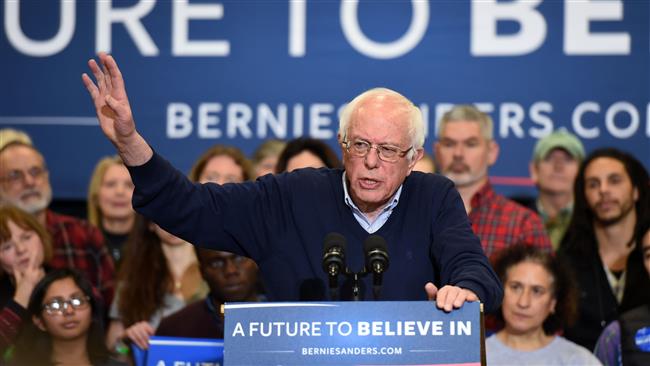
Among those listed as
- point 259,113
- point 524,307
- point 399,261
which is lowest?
point 524,307

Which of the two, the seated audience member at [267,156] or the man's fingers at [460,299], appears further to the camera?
the seated audience member at [267,156]

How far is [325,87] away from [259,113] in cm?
40

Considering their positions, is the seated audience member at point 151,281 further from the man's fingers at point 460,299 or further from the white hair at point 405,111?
the man's fingers at point 460,299

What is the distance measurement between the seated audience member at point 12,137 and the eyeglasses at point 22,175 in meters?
0.19

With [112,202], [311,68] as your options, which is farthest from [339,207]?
[311,68]

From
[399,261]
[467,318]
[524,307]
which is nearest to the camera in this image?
[467,318]

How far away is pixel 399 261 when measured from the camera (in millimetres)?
3533

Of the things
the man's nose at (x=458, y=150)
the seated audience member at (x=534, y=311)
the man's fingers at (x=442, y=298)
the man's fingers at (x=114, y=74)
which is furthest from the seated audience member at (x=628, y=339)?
the man's fingers at (x=114, y=74)

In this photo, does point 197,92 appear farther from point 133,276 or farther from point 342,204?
point 342,204

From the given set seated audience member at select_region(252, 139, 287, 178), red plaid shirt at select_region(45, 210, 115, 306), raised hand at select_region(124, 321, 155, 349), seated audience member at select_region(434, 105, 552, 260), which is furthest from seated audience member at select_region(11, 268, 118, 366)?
seated audience member at select_region(434, 105, 552, 260)

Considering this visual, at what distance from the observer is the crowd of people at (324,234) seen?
11.3ft

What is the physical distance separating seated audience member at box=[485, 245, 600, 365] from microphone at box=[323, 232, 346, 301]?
1.95m

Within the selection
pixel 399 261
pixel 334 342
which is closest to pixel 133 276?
pixel 399 261

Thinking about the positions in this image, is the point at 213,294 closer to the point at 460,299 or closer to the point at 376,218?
the point at 376,218
